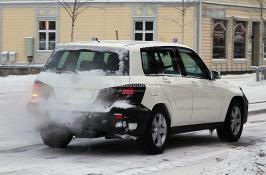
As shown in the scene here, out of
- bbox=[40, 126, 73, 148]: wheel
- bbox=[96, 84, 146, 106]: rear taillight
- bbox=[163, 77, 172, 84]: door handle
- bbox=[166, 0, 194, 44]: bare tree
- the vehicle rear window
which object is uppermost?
bbox=[166, 0, 194, 44]: bare tree

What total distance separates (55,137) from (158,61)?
1.90 meters

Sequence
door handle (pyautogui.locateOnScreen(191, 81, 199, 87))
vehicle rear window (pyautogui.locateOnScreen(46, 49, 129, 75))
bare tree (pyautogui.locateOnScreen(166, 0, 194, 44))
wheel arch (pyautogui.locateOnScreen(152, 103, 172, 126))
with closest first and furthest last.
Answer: vehicle rear window (pyautogui.locateOnScreen(46, 49, 129, 75))
wheel arch (pyautogui.locateOnScreen(152, 103, 172, 126))
door handle (pyautogui.locateOnScreen(191, 81, 199, 87))
bare tree (pyautogui.locateOnScreen(166, 0, 194, 44))

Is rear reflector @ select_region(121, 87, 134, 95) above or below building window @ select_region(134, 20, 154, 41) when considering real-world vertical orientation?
below

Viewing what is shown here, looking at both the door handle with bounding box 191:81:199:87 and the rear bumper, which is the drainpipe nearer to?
the door handle with bounding box 191:81:199:87

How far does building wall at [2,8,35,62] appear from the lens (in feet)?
124

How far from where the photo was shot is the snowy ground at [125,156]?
26.9 ft

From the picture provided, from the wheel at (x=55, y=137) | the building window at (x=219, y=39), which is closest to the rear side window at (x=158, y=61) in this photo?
the wheel at (x=55, y=137)

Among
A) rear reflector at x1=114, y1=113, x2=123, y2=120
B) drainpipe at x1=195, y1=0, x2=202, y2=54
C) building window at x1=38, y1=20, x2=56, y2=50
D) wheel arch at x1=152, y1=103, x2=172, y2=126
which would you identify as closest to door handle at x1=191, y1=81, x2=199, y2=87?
wheel arch at x1=152, y1=103, x2=172, y2=126

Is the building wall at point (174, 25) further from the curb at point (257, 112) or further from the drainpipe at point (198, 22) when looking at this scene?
the curb at point (257, 112)

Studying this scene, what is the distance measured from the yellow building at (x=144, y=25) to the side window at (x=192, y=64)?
2352 centimetres

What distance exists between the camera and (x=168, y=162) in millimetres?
9227

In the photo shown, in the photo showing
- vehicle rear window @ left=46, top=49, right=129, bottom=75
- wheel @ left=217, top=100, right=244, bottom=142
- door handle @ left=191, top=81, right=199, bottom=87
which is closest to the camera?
vehicle rear window @ left=46, top=49, right=129, bottom=75

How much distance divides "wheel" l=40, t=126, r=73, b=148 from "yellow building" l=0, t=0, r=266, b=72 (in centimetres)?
2459

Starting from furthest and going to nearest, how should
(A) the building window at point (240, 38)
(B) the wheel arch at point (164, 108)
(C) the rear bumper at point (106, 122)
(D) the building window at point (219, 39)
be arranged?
(A) the building window at point (240, 38), (D) the building window at point (219, 39), (B) the wheel arch at point (164, 108), (C) the rear bumper at point (106, 122)
